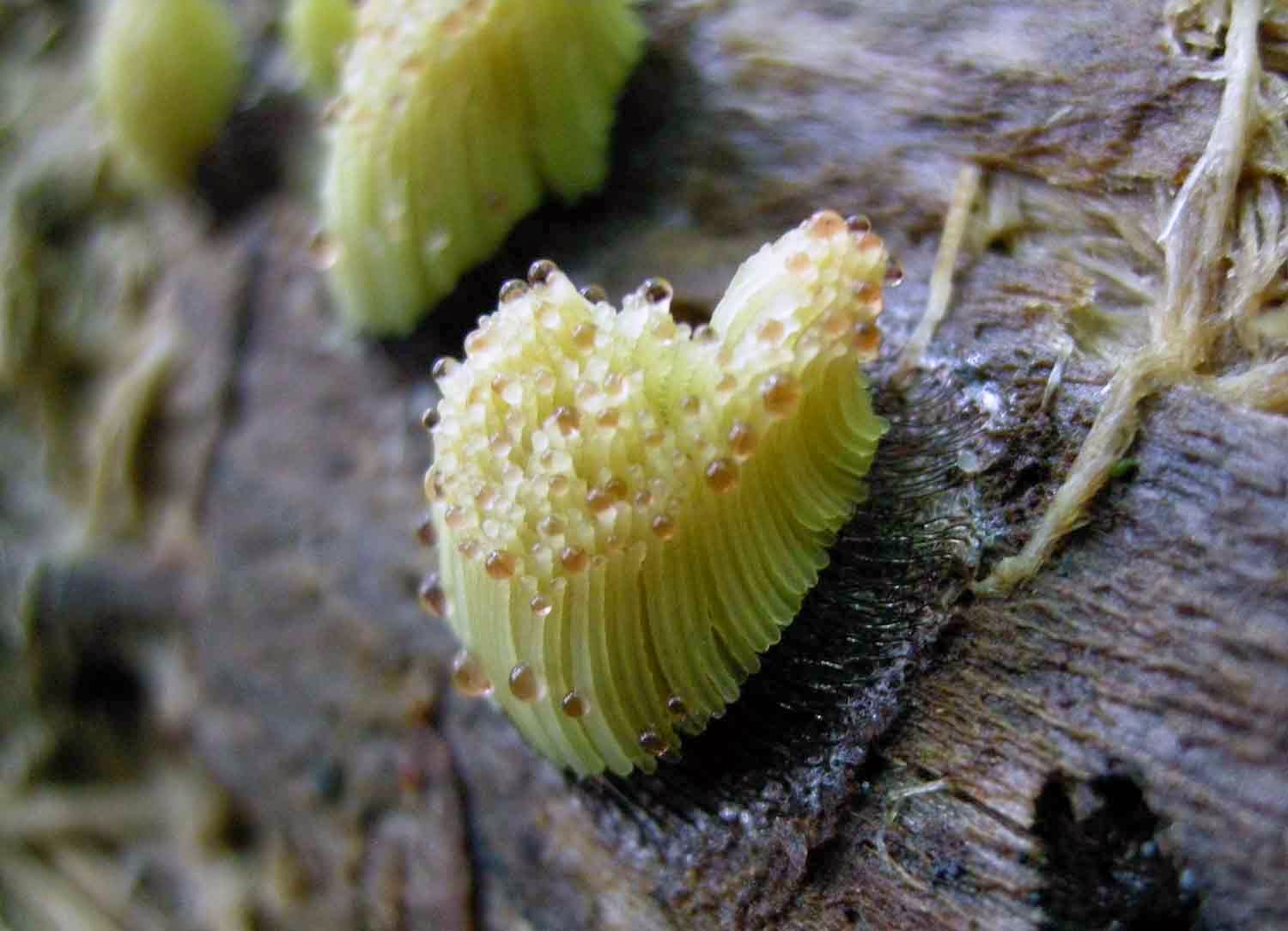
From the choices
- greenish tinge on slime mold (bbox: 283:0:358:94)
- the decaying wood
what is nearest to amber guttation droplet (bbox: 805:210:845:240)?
the decaying wood

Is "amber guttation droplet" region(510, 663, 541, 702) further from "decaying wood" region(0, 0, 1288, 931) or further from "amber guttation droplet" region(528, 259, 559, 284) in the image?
"amber guttation droplet" region(528, 259, 559, 284)

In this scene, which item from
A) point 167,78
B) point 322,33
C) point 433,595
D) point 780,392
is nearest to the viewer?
point 780,392

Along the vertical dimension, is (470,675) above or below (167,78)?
below

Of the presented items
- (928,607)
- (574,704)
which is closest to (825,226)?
(928,607)

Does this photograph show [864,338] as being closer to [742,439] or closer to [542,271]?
[742,439]

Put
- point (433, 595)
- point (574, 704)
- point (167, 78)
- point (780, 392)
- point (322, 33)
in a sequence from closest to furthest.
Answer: point (780, 392), point (574, 704), point (433, 595), point (322, 33), point (167, 78)

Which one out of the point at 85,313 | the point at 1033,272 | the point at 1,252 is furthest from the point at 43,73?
the point at 1033,272

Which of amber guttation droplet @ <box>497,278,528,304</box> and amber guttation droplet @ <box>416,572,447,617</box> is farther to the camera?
amber guttation droplet @ <box>416,572,447,617</box>
